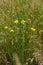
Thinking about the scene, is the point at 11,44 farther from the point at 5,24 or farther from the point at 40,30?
the point at 40,30

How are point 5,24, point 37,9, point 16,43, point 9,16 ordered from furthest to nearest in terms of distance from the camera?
1. point 37,9
2. point 9,16
3. point 5,24
4. point 16,43

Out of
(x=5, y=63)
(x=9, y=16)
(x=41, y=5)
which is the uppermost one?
(x=41, y=5)

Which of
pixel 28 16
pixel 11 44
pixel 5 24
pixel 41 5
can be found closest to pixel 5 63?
pixel 11 44

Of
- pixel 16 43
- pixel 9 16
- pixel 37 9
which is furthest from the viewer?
pixel 37 9

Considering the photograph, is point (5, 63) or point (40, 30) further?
point (40, 30)

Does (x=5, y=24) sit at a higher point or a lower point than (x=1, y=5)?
lower

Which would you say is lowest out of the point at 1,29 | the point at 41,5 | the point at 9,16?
the point at 1,29

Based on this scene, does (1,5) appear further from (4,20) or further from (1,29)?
(1,29)

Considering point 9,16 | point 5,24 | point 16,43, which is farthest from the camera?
point 9,16

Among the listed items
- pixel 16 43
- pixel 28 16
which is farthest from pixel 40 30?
pixel 16 43
